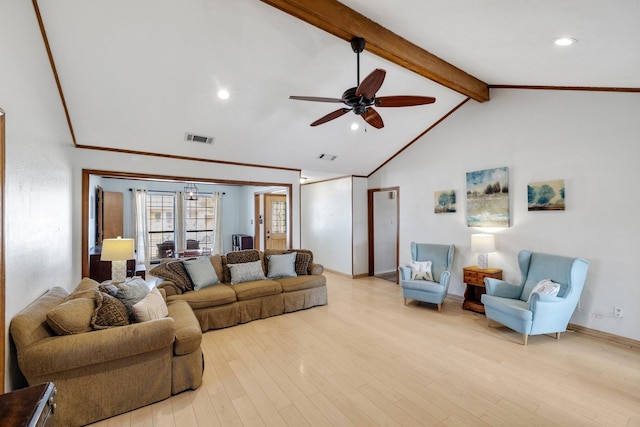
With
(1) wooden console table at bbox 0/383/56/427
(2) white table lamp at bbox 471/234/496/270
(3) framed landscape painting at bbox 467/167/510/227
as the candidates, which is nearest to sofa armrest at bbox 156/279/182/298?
(1) wooden console table at bbox 0/383/56/427

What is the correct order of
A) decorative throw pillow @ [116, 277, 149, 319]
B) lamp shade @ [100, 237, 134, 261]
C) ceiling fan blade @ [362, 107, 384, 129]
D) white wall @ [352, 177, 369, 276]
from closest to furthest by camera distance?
decorative throw pillow @ [116, 277, 149, 319] → ceiling fan blade @ [362, 107, 384, 129] → lamp shade @ [100, 237, 134, 261] → white wall @ [352, 177, 369, 276]

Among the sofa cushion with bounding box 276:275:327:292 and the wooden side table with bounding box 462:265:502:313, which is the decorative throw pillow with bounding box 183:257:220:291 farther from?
the wooden side table with bounding box 462:265:502:313

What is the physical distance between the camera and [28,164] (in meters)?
2.06

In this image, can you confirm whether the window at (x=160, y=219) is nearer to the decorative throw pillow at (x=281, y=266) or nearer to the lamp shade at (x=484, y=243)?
the decorative throw pillow at (x=281, y=266)

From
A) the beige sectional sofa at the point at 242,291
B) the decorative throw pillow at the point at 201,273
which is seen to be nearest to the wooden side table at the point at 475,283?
the beige sectional sofa at the point at 242,291

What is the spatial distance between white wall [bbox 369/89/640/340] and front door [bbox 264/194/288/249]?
16.3 feet

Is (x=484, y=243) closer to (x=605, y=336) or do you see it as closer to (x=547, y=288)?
(x=547, y=288)

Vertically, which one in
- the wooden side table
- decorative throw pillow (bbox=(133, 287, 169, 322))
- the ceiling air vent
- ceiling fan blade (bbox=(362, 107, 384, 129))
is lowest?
the wooden side table

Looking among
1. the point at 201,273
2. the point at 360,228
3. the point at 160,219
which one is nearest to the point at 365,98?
the point at 201,273

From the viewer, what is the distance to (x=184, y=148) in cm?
467

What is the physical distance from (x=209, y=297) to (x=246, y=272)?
696 millimetres

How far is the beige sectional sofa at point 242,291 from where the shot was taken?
3678mm

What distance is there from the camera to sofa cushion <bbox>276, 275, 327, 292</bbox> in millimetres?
4352

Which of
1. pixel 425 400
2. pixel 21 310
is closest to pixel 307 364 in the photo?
pixel 425 400
